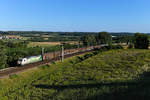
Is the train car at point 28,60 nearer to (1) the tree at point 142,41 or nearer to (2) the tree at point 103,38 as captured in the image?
(1) the tree at point 142,41

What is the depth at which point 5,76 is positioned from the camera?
2780 centimetres

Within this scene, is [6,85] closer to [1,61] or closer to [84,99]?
[1,61]

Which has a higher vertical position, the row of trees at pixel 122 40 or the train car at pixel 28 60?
the row of trees at pixel 122 40

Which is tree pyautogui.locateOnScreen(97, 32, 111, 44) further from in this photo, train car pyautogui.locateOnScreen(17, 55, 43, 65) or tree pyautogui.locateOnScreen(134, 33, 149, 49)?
train car pyautogui.locateOnScreen(17, 55, 43, 65)

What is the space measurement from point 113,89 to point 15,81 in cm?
1867

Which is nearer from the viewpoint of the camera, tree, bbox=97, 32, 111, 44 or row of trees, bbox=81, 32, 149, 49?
row of trees, bbox=81, 32, 149, 49

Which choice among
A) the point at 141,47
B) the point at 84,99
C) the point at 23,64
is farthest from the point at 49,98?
the point at 141,47

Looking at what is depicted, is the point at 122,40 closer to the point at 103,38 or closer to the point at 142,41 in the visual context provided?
the point at 103,38

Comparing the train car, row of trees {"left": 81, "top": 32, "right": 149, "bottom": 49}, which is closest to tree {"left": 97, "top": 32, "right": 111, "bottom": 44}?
row of trees {"left": 81, "top": 32, "right": 149, "bottom": 49}

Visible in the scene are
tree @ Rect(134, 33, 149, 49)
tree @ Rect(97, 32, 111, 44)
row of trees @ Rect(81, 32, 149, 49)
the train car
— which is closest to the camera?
the train car

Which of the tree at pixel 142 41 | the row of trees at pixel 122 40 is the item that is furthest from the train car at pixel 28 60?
the tree at pixel 142 41

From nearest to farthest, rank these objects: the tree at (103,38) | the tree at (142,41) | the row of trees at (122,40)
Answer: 1. the tree at (142,41)
2. the row of trees at (122,40)
3. the tree at (103,38)

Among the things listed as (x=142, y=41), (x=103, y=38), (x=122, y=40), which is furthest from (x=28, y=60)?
(x=122, y=40)

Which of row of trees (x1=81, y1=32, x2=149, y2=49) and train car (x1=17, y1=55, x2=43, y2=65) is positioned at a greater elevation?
row of trees (x1=81, y1=32, x2=149, y2=49)
